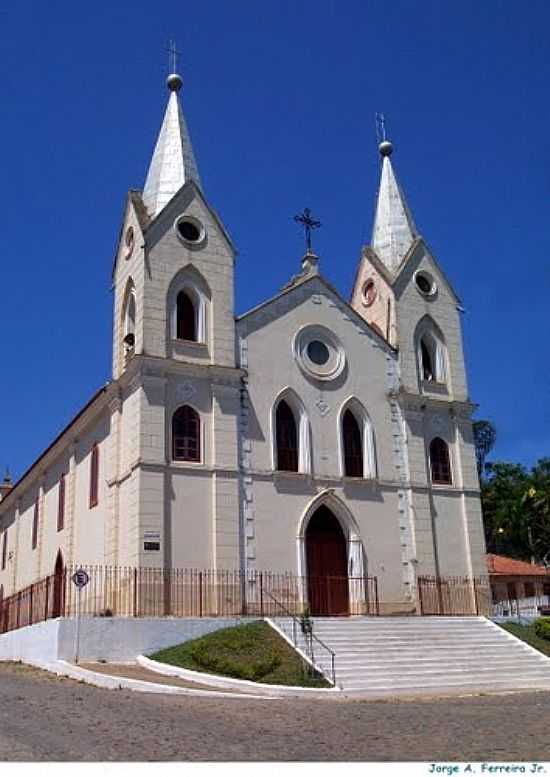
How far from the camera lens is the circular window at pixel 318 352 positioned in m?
27.2

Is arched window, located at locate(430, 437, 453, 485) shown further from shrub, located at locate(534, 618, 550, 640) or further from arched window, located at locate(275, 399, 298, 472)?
shrub, located at locate(534, 618, 550, 640)

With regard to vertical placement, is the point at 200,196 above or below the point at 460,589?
above

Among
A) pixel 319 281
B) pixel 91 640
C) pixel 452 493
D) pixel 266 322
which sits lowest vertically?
pixel 91 640

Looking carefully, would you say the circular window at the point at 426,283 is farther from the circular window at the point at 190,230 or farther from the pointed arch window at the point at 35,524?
the pointed arch window at the point at 35,524

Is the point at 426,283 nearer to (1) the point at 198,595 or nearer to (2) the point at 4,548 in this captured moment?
(1) the point at 198,595

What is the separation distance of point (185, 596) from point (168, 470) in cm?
327

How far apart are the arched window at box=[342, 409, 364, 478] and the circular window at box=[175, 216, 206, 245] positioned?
22.7 feet

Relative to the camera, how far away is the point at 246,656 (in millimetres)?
18516

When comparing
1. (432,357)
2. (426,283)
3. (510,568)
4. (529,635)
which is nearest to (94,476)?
(432,357)

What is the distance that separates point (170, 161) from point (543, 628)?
17602 mm

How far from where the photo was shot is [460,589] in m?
26.8

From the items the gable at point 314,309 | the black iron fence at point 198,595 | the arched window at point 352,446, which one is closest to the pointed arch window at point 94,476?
the black iron fence at point 198,595

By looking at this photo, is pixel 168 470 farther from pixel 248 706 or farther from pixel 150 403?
pixel 248 706
